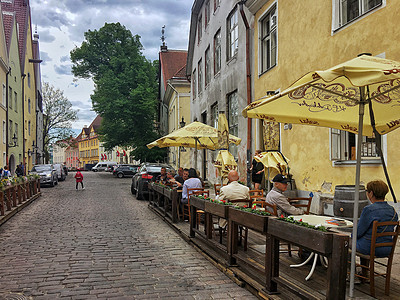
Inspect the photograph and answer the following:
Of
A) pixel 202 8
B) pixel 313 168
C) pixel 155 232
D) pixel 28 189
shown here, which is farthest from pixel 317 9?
pixel 202 8

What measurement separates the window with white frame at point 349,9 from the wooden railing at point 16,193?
1015 centimetres

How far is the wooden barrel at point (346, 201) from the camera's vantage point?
7.27 meters

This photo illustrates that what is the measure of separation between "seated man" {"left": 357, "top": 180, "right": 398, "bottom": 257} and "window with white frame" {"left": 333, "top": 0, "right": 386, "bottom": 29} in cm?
572

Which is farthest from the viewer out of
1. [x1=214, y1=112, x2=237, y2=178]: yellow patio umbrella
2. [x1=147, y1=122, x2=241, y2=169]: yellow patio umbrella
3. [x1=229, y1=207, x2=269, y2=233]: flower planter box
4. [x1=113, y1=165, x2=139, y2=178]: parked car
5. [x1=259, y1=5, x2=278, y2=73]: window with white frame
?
[x1=113, y1=165, x2=139, y2=178]: parked car

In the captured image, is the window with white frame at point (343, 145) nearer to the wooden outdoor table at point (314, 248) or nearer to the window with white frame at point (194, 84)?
the wooden outdoor table at point (314, 248)

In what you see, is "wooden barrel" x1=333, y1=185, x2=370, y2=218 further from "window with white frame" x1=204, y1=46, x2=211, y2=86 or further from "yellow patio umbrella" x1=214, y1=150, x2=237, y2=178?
"window with white frame" x1=204, y1=46, x2=211, y2=86

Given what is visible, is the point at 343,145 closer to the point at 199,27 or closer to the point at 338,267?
the point at 338,267

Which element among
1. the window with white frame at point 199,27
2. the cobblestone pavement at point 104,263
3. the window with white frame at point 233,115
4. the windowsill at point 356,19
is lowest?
the cobblestone pavement at point 104,263

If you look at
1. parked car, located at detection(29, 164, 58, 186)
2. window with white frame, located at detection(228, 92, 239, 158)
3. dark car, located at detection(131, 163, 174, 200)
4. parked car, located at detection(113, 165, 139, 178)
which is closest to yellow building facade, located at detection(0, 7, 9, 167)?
parked car, located at detection(29, 164, 58, 186)

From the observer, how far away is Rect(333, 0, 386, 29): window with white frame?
898 cm

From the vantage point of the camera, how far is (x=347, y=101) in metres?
5.29

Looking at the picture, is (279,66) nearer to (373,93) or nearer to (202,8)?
(373,93)

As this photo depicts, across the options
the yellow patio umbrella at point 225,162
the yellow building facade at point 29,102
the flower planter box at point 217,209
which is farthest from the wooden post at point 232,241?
the yellow building facade at point 29,102

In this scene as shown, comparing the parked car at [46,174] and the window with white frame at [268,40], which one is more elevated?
the window with white frame at [268,40]
